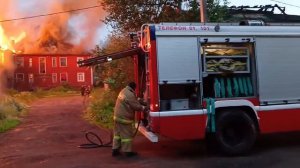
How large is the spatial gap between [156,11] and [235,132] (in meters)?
8.69

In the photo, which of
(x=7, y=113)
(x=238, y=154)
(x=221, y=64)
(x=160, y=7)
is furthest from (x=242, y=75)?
(x=7, y=113)

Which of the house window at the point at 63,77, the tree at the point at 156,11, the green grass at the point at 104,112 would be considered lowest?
the green grass at the point at 104,112

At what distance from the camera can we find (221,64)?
9.82 m

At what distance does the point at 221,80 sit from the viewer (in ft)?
32.2

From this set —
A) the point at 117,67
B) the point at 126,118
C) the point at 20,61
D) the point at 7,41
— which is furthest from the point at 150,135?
the point at 20,61

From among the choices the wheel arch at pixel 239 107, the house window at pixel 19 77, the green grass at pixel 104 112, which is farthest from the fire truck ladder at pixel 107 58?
the house window at pixel 19 77

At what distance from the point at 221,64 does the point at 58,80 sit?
195 feet

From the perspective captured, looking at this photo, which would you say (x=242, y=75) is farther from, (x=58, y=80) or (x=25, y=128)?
(x=58, y=80)

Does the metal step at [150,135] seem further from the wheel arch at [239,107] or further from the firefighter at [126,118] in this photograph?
the wheel arch at [239,107]

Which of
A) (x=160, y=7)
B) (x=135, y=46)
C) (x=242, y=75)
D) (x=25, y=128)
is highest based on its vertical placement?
(x=160, y=7)

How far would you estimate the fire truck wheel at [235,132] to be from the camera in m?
9.73

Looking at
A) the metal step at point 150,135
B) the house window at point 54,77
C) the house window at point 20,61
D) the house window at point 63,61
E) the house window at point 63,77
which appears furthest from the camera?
the house window at point 63,61

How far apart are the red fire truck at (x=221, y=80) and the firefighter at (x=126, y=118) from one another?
1.02 ft

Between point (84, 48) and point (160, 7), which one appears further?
point (84, 48)
